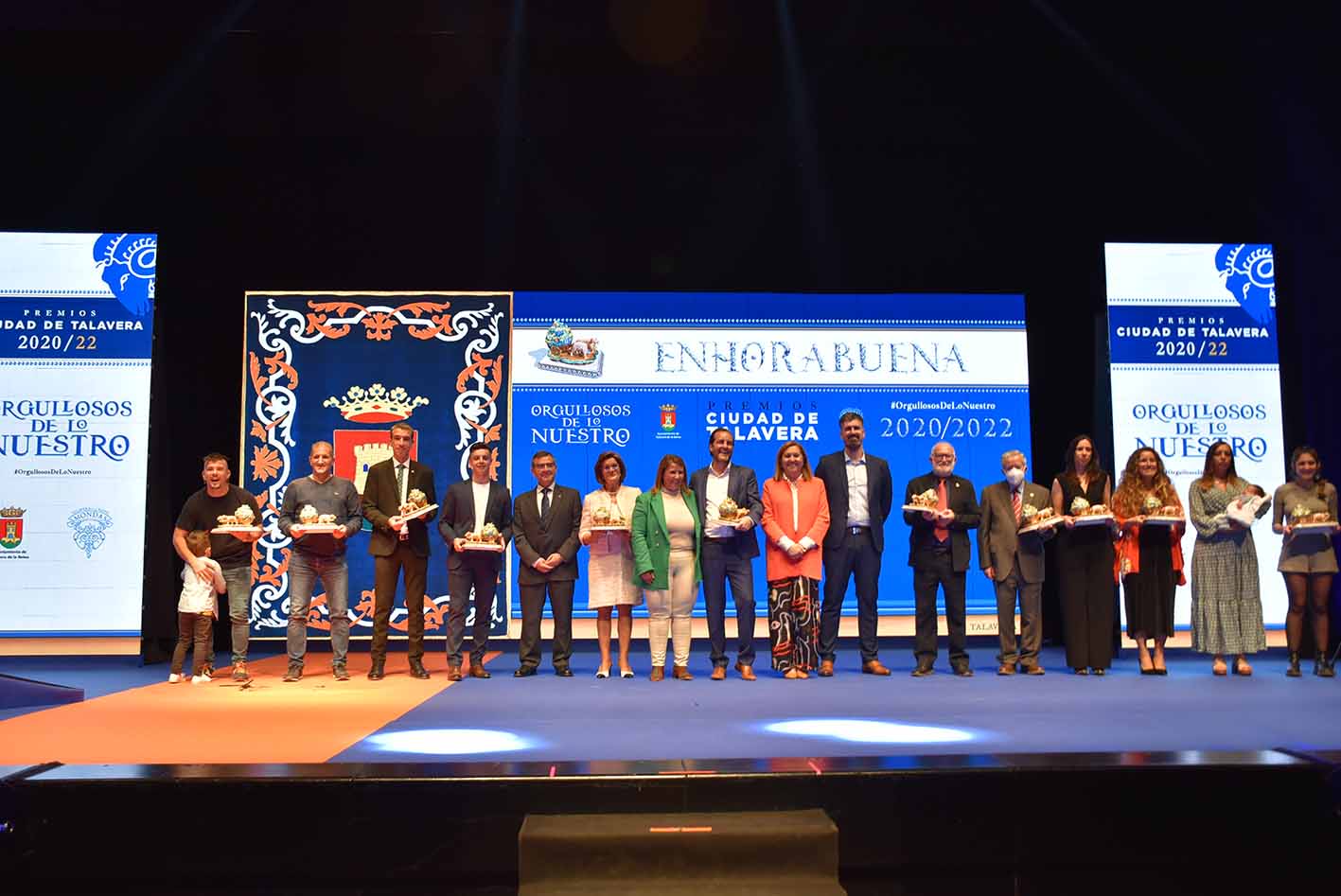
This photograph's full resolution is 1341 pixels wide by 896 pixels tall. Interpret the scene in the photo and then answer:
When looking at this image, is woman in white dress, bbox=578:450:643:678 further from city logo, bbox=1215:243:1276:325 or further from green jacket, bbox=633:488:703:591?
city logo, bbox=1215:243:1276:325

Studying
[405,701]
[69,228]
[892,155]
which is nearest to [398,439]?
[405,701]

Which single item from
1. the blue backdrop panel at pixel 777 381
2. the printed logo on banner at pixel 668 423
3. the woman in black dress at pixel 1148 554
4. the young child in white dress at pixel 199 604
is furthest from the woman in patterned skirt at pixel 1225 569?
the young child in white dress at pixel 199 604

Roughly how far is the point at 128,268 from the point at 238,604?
10.4ft

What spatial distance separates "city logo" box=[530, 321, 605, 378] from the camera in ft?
25.7

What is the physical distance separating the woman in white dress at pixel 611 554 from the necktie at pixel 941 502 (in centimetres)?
182

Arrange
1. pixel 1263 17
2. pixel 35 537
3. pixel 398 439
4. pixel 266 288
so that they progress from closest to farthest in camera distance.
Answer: pixel 398 439 < pixel 1263 17 < pixel 35 537 < pixel 266 288

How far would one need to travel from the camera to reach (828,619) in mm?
6066

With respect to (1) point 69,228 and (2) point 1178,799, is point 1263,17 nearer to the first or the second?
(2) point 1178,799

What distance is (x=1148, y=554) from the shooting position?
20.4ft

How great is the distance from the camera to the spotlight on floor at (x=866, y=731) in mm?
3652

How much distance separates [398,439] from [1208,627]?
198 inches

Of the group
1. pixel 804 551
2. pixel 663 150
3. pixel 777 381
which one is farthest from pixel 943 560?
pixel 663 150

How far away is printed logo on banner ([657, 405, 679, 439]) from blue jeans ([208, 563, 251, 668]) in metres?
3.14

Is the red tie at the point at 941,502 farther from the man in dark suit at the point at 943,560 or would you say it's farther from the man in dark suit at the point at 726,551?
the man in dark suit at the point at 726,551
